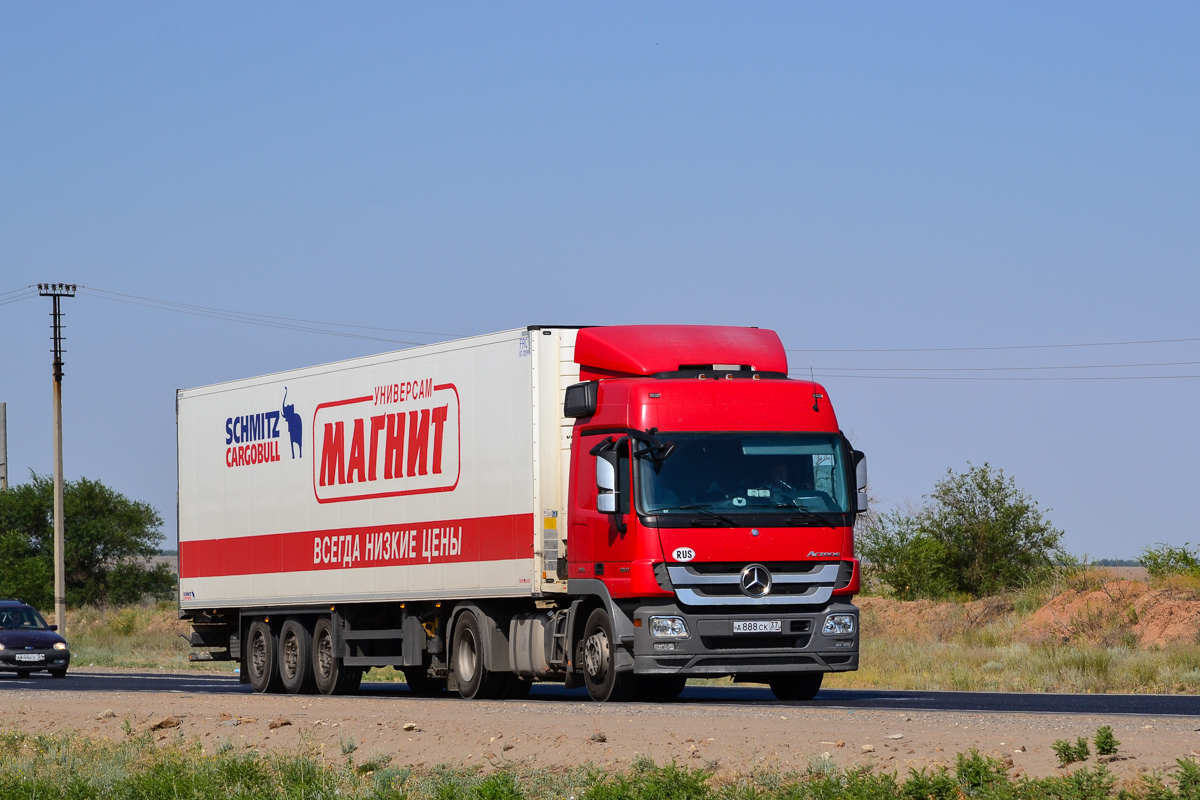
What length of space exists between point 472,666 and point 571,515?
2976 mm

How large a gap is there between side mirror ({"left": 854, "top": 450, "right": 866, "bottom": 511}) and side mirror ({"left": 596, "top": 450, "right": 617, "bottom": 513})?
9.06ft

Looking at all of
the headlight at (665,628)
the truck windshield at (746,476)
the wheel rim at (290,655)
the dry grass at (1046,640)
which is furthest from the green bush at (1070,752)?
the wheel rim at (290,655)

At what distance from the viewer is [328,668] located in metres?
24.2

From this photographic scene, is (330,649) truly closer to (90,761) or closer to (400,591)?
(400,591)

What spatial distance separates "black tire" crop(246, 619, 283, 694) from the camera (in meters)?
25.5

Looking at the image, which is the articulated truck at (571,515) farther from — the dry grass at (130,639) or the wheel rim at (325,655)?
the dry grass at (130,639)

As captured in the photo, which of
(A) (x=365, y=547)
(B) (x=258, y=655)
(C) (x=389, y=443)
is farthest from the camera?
(B) (x=258, y=655)

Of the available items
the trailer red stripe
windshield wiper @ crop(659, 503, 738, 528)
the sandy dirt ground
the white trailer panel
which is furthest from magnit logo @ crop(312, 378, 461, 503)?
windshield wiper @ crop(659, 503, 738, 528)

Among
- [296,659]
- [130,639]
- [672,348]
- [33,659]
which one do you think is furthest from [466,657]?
[130,639]

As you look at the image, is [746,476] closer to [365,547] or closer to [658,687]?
[658,687]

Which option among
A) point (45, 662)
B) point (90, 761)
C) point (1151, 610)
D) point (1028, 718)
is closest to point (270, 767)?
point (90, 761)

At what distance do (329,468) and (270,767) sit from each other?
32.6 ft

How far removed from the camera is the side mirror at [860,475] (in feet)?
63.1

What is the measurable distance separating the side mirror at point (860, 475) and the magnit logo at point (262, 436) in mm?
8660
